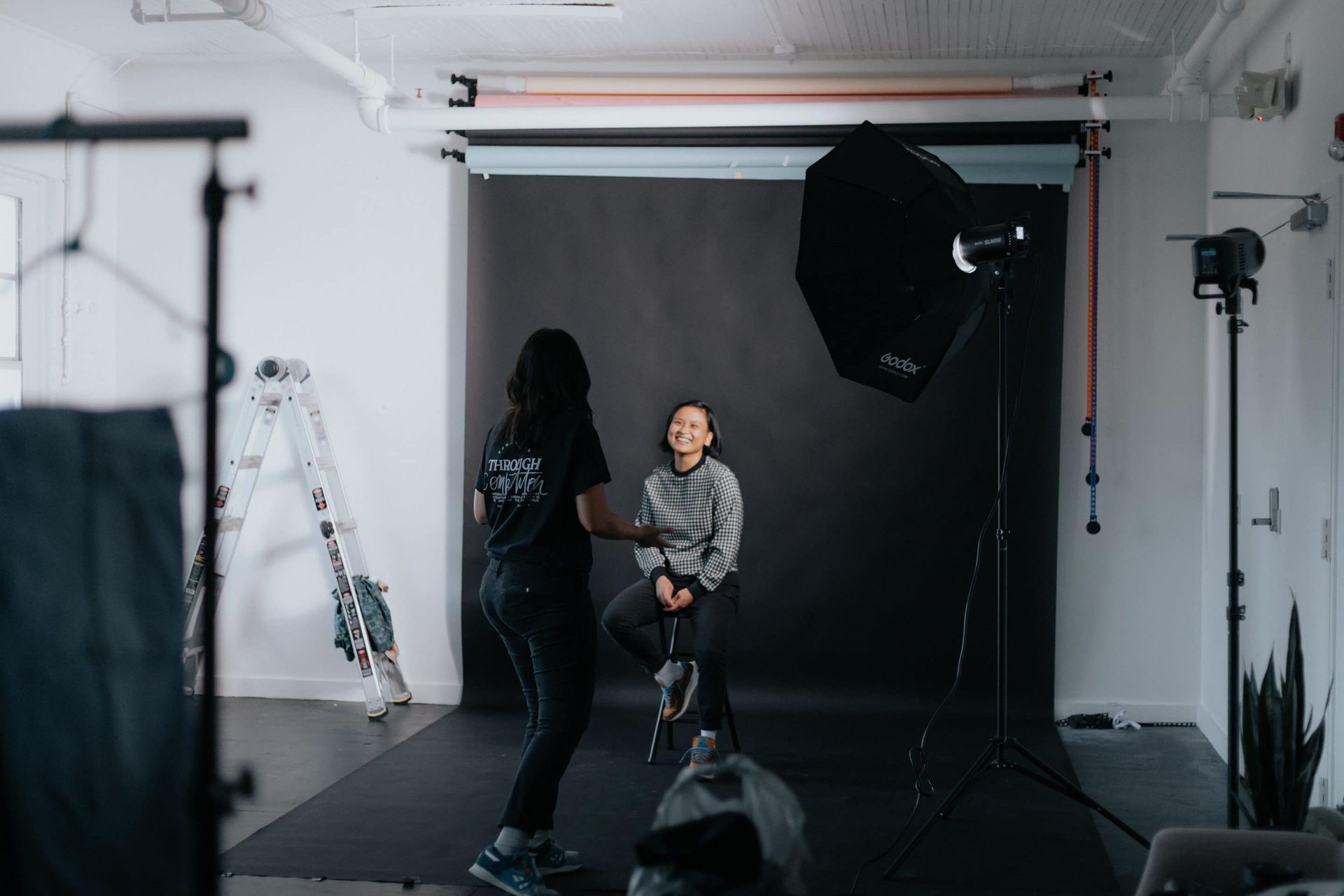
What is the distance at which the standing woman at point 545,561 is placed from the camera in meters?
2.59

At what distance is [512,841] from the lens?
2.61 m

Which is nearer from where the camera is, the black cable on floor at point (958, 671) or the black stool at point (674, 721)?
the black cable on floor at point (958, 671)

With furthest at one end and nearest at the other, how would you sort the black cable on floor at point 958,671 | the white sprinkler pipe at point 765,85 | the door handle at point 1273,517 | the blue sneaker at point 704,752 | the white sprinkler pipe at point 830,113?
the white sprinkler pipe at point 765,85 → the white sprinkler pipe at point 830,113 → the blue sneaker at point 704,752 → the door handle at point 1273,517 → the black cable on floor at point 958,671

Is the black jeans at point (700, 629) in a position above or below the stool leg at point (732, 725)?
above

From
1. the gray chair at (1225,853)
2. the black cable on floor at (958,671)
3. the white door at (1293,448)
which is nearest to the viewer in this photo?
the gray chair at (1225,853)

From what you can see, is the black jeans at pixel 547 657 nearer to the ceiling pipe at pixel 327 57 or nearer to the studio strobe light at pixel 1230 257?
the studio strobe light at pixel 1230 257

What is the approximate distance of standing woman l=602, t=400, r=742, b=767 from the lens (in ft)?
12.6

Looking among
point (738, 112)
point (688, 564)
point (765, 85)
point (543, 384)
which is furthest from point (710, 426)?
point (765, 85)

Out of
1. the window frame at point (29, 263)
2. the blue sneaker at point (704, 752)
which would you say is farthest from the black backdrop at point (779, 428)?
the window frame at point (29, 263)

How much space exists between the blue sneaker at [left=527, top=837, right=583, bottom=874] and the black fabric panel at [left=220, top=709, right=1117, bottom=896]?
4cm

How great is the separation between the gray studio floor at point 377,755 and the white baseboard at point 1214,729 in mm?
34

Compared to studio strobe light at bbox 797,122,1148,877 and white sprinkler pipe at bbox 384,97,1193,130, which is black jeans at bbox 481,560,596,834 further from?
white sprinkler pipe at bbox 384,97,1193,130

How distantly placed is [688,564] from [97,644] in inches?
115

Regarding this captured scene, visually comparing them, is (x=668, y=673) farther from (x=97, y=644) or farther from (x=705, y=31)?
(x=97, y=644)
